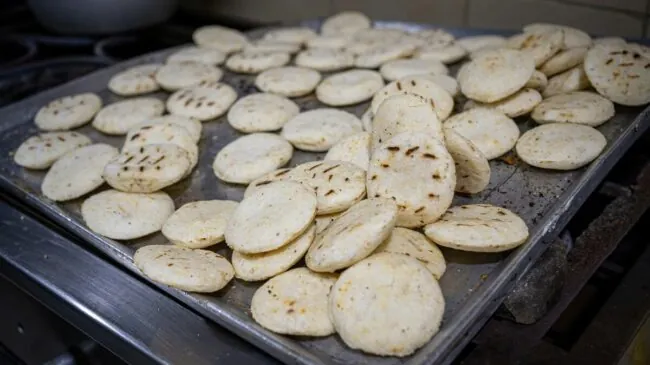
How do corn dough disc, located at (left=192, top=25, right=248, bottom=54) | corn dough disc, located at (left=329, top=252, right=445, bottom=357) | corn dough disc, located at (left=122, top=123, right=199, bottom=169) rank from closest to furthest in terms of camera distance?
corn dough disc, located at (left=329, top=252, right=445, bottom=357), corn dough disc, located at (left=122, top=123, right=199, bottom=169), corn dough disc, located at (left=192, top=25, right=248, bottom=54)

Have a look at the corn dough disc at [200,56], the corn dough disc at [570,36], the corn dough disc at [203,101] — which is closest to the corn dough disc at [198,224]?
the corn dough disc at [203,101]

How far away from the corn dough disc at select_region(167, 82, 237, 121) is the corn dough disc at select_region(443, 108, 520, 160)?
2.56 ft

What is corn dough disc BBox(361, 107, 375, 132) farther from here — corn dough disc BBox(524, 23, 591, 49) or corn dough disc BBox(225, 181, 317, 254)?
corn dough disc BBox(524, 23, 591, 49)

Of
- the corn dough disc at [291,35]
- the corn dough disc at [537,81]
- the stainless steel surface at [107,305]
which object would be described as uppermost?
the corn dough disc at [537,81]

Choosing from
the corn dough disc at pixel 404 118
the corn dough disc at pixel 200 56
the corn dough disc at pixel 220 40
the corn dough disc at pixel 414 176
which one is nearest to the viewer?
the corn dough disc at pixel 414 176

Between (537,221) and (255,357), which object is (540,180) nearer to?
(537,221)

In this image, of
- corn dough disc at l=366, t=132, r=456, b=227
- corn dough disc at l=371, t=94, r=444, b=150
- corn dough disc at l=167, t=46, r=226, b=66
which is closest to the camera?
corn dough disc at l=366, t=132, r=456, b=227

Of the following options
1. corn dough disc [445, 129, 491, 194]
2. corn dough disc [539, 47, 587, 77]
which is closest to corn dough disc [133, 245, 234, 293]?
corn dough disc [445, 129, 491, 194]

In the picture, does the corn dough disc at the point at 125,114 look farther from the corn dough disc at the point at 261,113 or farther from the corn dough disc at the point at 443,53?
the corn dough disc at the point at 443,53

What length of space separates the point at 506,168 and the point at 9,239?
4.55 ft

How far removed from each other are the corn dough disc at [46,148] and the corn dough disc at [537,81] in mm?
1442

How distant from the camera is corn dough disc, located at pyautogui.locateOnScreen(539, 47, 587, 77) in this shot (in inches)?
78.6

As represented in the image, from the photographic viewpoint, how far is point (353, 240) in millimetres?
1251

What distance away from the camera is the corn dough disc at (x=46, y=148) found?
1.89 meters
